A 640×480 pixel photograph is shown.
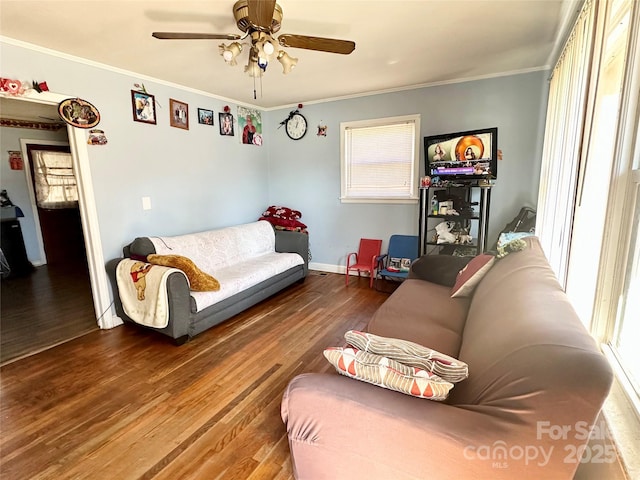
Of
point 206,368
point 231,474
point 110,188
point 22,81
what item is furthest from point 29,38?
point 231,474

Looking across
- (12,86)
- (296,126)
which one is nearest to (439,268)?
(296,126)

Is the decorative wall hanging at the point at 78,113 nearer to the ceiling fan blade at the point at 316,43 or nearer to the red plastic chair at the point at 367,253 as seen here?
the ceiling fan blade at the point at 316,43

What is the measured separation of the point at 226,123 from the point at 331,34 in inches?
87.3

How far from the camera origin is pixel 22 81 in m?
2.41

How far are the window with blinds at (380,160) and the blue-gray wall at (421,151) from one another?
101mm

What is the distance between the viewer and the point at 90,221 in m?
2.84

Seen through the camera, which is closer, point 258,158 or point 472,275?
point 472,275

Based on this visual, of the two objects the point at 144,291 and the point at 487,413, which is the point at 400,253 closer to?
the point at 144,291

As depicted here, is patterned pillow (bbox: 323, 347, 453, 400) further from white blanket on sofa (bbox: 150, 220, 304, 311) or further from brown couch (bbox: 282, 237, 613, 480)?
white blanket on sofa (bbox: 150, 220, 304, 311)

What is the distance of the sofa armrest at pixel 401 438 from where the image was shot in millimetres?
839

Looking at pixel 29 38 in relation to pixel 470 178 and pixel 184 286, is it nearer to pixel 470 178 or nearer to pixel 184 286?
pixel 184 286

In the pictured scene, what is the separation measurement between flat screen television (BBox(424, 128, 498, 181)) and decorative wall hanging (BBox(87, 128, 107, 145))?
3.24 m

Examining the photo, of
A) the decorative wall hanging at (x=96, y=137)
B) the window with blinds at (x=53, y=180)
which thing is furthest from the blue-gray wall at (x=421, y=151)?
the window with blinds at (x=53, y=180)

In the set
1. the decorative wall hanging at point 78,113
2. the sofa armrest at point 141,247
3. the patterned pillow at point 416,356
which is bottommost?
the patterned pillow at point 416,356
